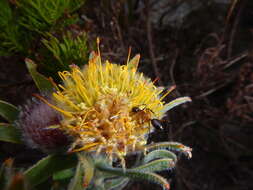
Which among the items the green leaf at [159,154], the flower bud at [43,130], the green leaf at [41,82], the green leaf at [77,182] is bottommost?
the green leaf at [77,182]

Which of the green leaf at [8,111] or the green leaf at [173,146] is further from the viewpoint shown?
the green leaf at [8,111]

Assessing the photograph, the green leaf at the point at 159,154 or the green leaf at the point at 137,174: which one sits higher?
the green leaf at the point at 159,154

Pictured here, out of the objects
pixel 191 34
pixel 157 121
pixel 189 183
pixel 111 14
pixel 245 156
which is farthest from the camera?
pixel 191 34

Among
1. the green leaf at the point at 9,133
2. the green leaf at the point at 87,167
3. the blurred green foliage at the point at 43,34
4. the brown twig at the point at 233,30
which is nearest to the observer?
the green leaf at the point at 87,167

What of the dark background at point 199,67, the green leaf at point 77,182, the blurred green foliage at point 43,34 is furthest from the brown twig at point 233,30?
the green leaf at point 77,182

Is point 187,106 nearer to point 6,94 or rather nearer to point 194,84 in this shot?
point 194,84

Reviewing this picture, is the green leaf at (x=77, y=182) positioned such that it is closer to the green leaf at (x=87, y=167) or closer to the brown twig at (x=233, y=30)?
the green leaf at (x=87, y=167)

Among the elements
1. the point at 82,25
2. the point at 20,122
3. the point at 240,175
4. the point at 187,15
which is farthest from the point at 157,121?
the point at 187,15
